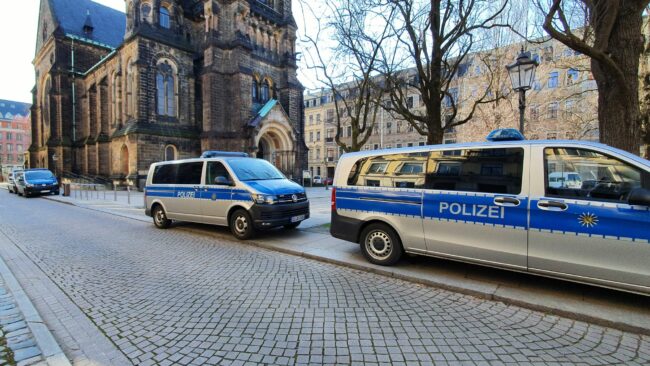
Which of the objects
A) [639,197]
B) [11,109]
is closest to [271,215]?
[639,197]

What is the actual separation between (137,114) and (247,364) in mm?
25770

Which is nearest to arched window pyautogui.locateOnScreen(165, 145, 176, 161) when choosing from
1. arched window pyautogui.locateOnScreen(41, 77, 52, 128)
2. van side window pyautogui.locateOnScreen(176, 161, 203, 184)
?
van side window pyautogui.locateOnScreen(176, 161, 203, 184)

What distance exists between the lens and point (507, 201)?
13.5ft

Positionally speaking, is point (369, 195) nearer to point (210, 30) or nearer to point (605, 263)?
point (605, 263)

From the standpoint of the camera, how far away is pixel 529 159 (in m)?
4.02

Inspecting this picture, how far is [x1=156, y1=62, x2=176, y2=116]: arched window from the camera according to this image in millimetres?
25422

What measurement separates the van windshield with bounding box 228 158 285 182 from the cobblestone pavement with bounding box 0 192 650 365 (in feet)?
8.25

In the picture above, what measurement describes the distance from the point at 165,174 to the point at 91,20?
129ft

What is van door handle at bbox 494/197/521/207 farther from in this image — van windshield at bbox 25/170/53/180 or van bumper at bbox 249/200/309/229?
van windshield at bbox 25/170/53/180

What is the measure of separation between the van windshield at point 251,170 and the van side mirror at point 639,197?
6.74 meters

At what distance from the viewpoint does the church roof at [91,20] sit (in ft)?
112

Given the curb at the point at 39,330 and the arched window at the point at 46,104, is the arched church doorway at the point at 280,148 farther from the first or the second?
the curb at the point at 39,330

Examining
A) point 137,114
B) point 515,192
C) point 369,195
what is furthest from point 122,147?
point 515,192

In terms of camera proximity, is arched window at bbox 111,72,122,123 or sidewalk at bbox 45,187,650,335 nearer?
sidewalk at bbox 45,187,650,335
